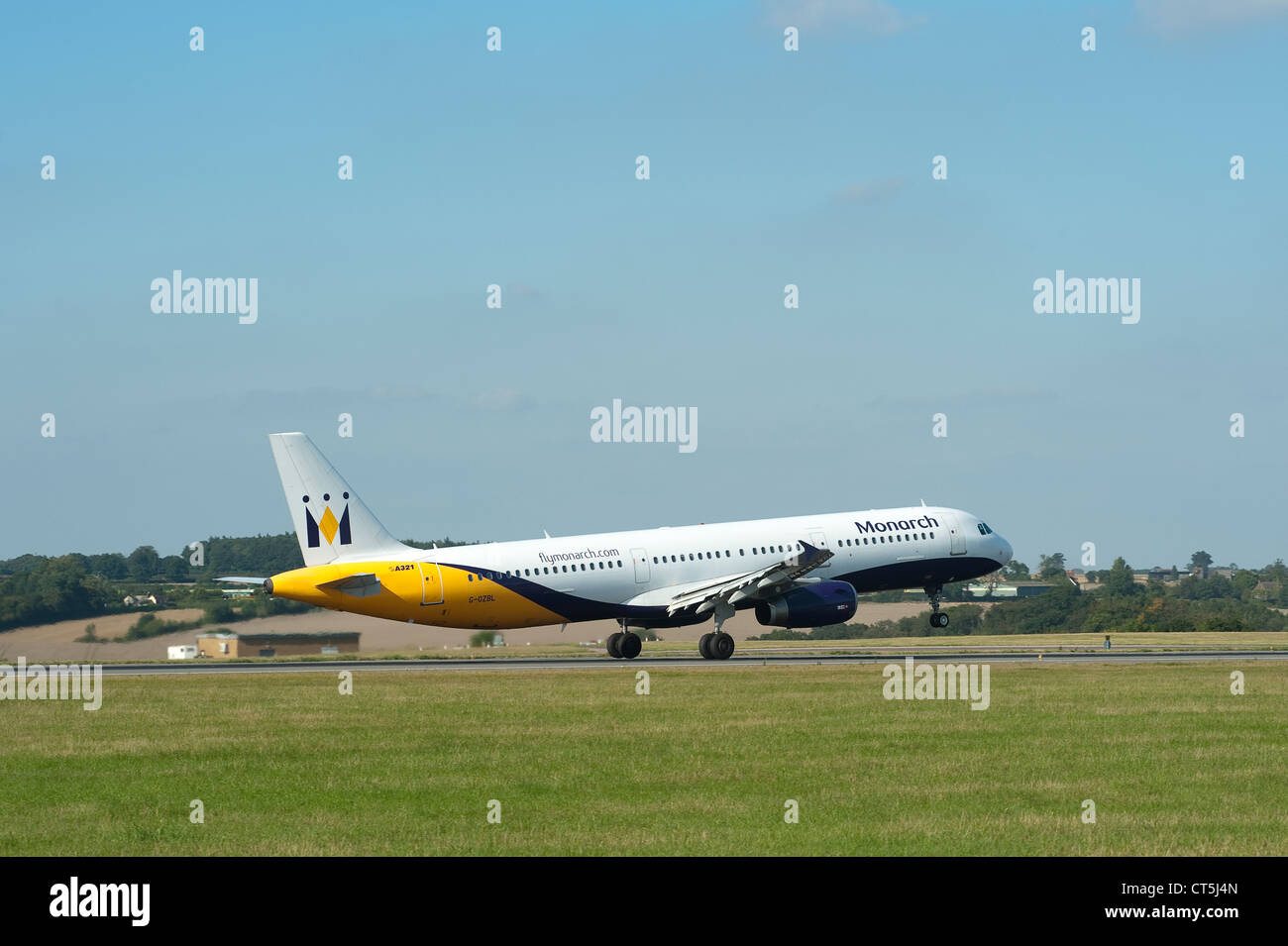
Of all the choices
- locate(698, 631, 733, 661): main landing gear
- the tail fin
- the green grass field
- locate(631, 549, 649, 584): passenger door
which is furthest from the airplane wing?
the green grass field

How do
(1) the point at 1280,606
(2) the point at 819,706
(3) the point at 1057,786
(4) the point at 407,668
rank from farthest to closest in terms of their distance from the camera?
Result: 1. (1) the point at 1280,606
2. (4) the point at 407,668
3. (2) the point at 819,706
4. (3) the point at 1057,786

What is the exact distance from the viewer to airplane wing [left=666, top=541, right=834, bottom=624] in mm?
61375

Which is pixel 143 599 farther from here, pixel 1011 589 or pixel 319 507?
pixel 1011 589

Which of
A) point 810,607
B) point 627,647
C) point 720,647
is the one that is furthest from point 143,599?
point 810,607

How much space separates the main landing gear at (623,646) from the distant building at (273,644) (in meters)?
13.0

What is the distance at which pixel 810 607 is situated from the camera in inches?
2454

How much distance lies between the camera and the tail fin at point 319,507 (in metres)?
58.9

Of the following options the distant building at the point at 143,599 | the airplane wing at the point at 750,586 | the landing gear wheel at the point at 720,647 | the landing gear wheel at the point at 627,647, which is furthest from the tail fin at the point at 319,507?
the distant building at the point at 143,599

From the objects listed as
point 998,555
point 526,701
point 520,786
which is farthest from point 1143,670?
point 520,786

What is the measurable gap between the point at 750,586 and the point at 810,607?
254 cm

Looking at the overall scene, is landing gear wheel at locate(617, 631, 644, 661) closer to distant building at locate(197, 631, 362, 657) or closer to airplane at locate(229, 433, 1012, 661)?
airplane at locate(229, 433, 1012, 661)
